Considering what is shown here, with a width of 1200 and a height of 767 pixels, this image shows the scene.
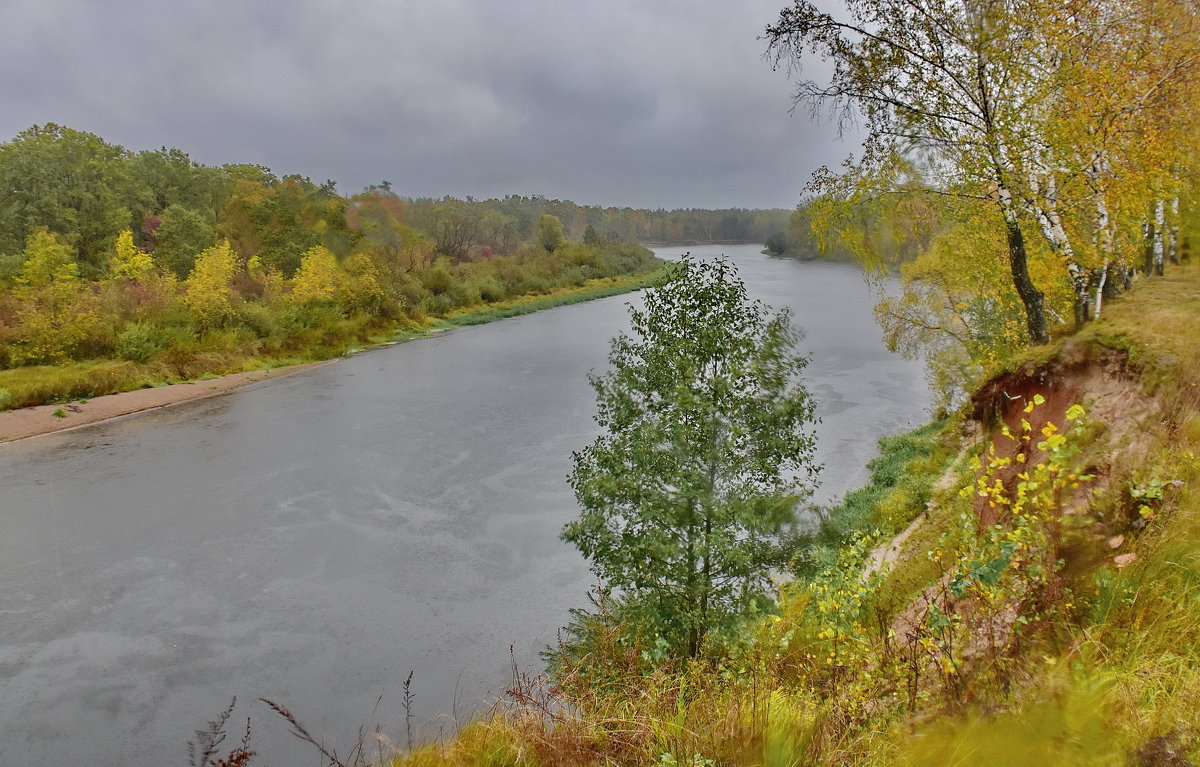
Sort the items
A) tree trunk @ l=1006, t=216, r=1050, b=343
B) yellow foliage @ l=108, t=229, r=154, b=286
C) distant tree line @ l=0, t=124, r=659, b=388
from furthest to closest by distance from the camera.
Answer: yellow foliage @ l=108, t=229, r=154, b=286, distant tree line @ l=0, t=124, r=659, b=388, tree trunk @ l=1006, t=216, r=1050, b=343

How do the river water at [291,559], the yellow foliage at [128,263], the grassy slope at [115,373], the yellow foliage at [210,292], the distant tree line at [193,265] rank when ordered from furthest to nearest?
the yellow foliage at [128,263], the yellow foliage at [210,292], the distant tree line at [193,265], the grassy slope at [115,373], the river water at [291,559]

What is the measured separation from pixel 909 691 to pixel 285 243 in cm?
4717

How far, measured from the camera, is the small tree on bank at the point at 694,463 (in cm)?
813

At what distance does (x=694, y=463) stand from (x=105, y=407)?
2375 centimetres

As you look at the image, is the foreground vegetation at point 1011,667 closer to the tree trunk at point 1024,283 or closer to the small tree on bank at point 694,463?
the small tree on bank at point 694,463

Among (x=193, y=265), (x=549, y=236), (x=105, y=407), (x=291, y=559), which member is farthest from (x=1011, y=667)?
(x=549, y=236)

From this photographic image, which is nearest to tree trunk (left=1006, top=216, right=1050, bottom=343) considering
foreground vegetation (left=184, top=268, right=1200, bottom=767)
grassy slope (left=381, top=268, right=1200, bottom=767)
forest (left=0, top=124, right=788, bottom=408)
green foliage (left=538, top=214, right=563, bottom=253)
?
foreground vegetation (left=184, top=268, right=1200, bottom=767)

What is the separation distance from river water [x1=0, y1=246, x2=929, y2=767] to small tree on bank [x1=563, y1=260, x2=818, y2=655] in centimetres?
283

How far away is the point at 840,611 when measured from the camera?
470cm

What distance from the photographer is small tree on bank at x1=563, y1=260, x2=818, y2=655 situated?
813 centimetres

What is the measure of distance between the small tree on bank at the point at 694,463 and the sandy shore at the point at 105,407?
2127 cm

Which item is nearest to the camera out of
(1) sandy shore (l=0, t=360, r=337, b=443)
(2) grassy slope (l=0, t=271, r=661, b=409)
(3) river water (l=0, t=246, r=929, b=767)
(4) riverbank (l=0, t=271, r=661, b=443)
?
(3) river water (l=0, t=246, r=929, b=767)

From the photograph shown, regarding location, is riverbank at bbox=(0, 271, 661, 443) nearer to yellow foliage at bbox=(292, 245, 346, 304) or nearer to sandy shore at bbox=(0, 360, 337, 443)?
sandy shore at bbox=(0, 360, 337, 443)

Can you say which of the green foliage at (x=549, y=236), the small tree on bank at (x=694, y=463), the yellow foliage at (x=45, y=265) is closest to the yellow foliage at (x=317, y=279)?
the yellow foliage at (x=45, y=265)
